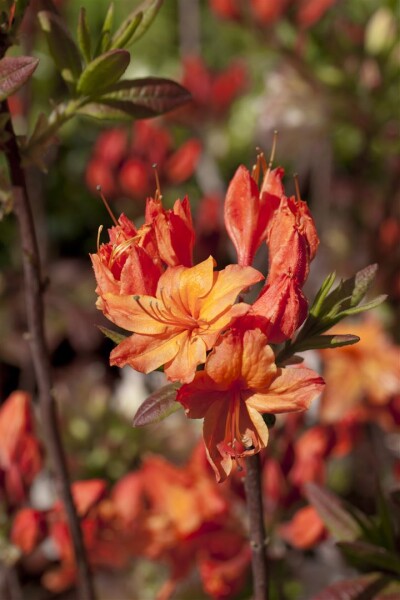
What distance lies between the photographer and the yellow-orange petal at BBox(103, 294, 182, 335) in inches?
22.2

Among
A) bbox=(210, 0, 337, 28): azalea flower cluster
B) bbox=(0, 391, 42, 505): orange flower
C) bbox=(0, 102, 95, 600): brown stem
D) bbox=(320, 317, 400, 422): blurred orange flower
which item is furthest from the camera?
bbox=(210, 0, 337, 28): azalea flower cluster

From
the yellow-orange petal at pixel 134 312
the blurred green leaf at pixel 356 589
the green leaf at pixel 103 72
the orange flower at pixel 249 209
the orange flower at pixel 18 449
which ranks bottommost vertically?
the blurred green leaf at pixel 356 589

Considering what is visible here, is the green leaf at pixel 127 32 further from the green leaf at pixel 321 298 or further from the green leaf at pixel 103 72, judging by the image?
the green leaf at pixel 321 298

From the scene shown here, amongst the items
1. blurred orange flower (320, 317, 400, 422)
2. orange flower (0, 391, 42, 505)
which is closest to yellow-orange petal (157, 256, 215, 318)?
orange flower (0, 391, 42, 505)

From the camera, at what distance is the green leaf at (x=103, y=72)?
2.05 feet

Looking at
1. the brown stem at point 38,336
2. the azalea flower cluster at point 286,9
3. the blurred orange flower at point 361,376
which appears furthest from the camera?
the azalea flower cluster at point 286,9

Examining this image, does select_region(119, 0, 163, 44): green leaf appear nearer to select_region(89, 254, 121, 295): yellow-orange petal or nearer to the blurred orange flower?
select_region(89, 254, 121, 295): yellow-orange petal

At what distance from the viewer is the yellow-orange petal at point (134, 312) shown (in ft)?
1.85

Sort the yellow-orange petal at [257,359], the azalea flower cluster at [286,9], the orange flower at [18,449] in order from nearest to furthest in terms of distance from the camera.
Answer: the yellow-orange petal at [257,359]
the orange flower at [18,449]
the azalea flower cluster at [286,9]

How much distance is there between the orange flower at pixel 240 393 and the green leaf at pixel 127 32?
29 centimetres

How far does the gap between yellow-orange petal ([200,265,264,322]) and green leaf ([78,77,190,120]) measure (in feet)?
0.63

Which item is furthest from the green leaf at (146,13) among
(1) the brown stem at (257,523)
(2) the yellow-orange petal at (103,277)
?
(1) the brown stem at (257,523)

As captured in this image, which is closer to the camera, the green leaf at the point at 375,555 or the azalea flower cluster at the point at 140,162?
the green leaf at the point at 375,555

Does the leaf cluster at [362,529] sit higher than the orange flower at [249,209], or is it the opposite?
the orange flower at [249,209]
